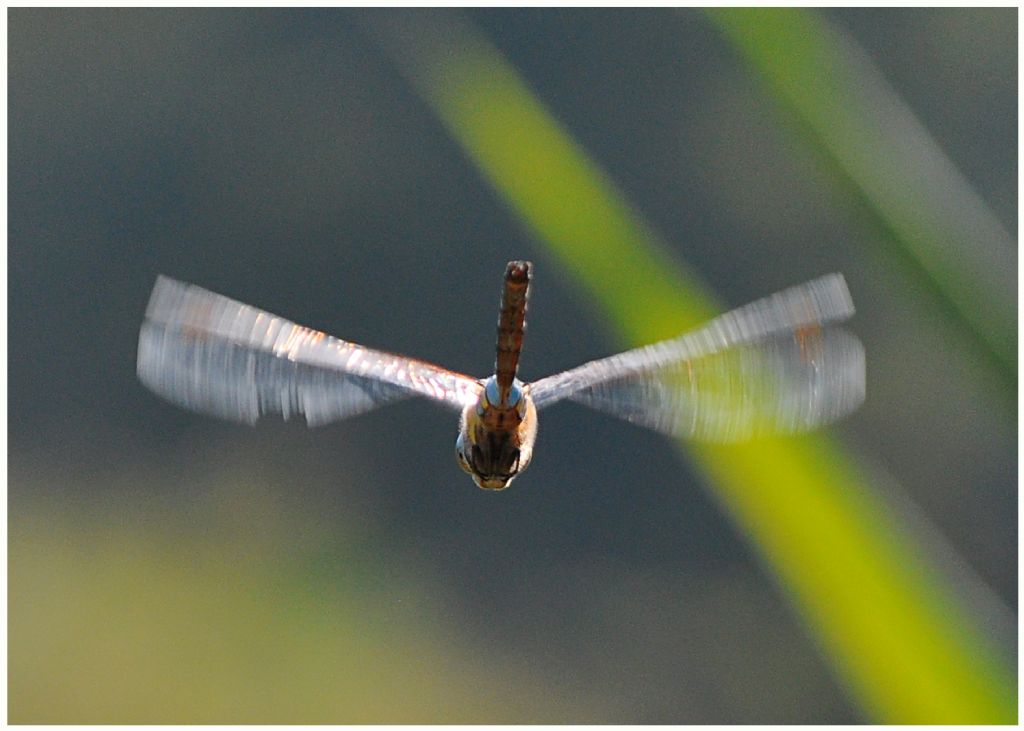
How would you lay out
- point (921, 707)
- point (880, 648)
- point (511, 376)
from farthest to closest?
point (880, 648), point (921, 707), point (511, 376)

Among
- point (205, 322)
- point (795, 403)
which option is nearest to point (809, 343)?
point (795, 403)

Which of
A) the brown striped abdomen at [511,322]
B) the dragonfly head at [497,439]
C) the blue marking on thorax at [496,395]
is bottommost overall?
the dragonfly head at [497,439]

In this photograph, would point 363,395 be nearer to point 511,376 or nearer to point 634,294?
point 511,376

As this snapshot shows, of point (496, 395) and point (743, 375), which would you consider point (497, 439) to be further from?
point (743, 375)

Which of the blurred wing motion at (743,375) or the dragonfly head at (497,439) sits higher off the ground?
the blurred wing motion at (743,375)

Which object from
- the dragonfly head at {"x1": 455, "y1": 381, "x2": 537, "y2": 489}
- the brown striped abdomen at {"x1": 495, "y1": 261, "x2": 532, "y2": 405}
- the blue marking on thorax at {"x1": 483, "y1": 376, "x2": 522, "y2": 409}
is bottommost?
the dragonfly head at {"x1": 455, "y1": 381, "x2": 537, "y2": 489}
